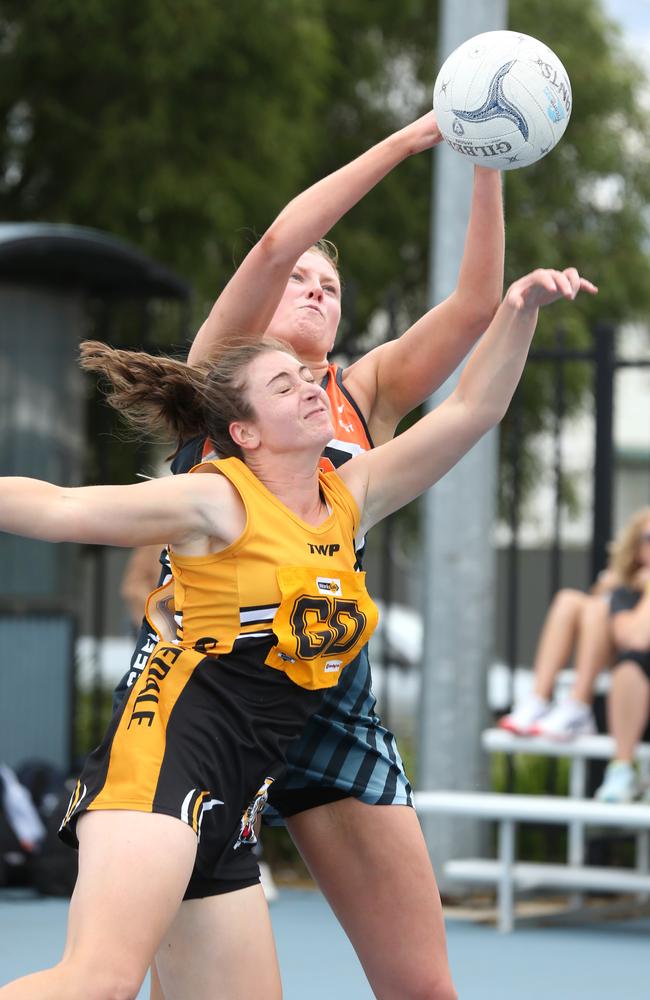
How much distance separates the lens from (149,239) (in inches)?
504

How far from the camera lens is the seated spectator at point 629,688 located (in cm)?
670

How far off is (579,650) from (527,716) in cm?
38

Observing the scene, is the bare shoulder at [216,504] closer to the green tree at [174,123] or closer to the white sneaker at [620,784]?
the white sneaker at [620,784]

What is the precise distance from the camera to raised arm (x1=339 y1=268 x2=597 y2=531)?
327 centimetres

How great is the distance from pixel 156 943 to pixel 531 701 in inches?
178

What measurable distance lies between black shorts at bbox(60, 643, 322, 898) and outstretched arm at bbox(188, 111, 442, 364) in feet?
2.35

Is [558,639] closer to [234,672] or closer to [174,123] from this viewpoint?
[234,672]

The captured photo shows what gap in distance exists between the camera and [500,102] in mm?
3312

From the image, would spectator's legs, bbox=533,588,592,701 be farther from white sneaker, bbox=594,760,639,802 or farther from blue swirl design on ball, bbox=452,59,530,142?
blue swirl design on ball, bbox=452,59,530,142

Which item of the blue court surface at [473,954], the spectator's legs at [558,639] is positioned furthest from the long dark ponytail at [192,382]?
the spectator's legs at [558,639]

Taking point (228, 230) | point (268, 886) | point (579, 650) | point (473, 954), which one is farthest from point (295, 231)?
point (228, 230)

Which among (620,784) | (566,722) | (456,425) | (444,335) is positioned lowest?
(620,784)

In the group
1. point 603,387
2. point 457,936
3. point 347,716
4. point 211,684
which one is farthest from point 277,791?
point 603,387

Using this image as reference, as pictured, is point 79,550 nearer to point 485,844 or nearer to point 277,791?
point 485,844
